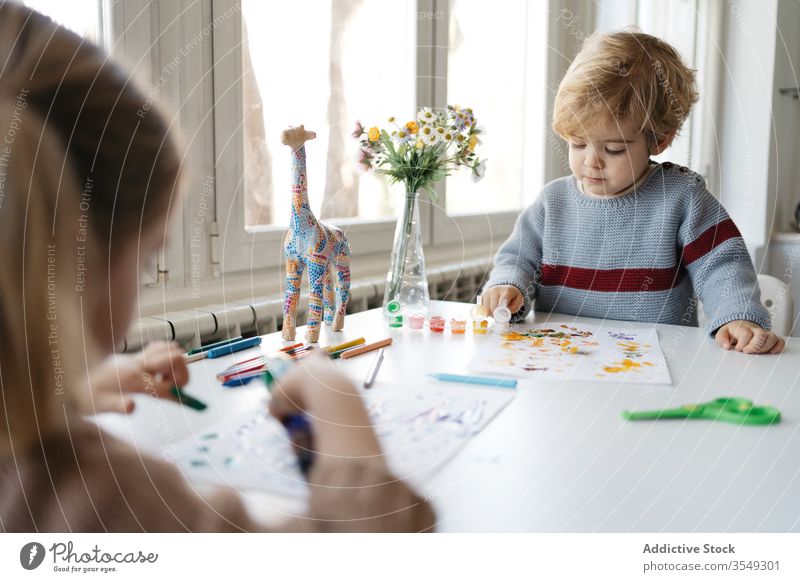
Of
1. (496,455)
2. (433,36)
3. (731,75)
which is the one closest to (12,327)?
(496,455)

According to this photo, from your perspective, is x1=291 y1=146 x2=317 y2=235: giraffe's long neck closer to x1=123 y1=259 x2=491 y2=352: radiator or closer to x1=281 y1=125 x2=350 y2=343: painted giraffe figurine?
x1=281 y1=125 x2=350 y2=343: painted giraffe figurine

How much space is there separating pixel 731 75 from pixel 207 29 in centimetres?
212

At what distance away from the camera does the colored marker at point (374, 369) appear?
2.23 ft

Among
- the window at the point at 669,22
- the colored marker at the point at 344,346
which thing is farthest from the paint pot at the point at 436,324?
the window at the point at 669,22

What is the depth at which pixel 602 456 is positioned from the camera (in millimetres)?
516

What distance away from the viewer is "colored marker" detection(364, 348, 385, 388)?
2.23 feet

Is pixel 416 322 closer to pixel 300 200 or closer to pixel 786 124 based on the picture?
pixel 300 200

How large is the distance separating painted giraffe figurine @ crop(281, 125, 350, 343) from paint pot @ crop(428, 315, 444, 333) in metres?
0.12

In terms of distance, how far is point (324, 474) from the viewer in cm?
50

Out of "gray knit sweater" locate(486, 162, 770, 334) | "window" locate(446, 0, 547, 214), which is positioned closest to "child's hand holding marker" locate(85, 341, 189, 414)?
"gray knit sweater" locate(486, 162, 770, 334)

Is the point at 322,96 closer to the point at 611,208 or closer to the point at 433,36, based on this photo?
the point at 433,36

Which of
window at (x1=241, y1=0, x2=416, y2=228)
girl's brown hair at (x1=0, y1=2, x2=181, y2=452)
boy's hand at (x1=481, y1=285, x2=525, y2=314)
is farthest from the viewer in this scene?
window at (x1=241, y1=0, x2=416, y2=228)

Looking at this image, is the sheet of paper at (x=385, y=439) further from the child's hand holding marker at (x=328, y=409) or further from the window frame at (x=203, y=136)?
the window frame at (x=203, y=136)
